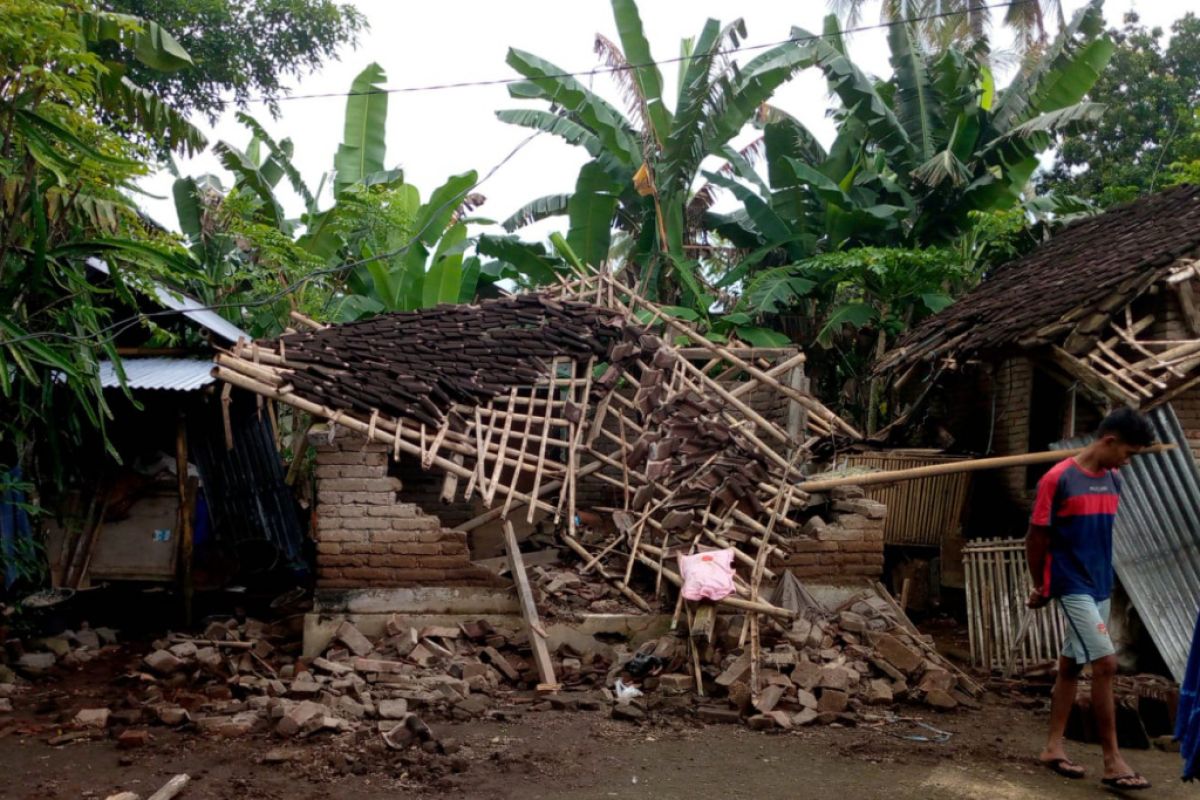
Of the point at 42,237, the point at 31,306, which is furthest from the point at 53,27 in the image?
the point at 31,306

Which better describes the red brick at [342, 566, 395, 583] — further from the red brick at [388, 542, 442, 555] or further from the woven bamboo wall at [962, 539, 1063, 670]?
the woven bamboo wall at [962, 539, 1063, 670]

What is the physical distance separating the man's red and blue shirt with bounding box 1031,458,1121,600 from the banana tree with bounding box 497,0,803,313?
797cm

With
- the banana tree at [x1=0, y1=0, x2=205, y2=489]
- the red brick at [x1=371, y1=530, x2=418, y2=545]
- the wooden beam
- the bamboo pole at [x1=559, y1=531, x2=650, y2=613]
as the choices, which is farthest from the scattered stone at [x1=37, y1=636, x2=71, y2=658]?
the bamboo pole at [x1=559, y1=531, x2=650, y2=613]

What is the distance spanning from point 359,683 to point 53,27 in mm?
4293

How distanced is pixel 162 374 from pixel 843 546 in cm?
633

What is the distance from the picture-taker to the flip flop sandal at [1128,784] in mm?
4512

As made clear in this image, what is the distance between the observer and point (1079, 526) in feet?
15.4

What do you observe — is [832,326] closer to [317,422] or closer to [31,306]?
[317,422]

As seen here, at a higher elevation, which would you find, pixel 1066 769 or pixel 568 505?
pixel 568 505

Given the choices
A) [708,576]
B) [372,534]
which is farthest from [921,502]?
[372,534]

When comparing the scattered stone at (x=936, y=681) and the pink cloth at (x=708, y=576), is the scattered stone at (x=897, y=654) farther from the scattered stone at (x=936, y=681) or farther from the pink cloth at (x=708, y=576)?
the pink cloth at (x=708, y=576)

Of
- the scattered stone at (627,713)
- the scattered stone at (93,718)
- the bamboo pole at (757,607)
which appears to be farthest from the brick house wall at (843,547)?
the scattered stone at (93,718)

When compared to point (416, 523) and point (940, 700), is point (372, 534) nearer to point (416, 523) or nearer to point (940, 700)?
point (416, 523)

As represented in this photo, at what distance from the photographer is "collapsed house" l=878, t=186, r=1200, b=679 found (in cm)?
738
